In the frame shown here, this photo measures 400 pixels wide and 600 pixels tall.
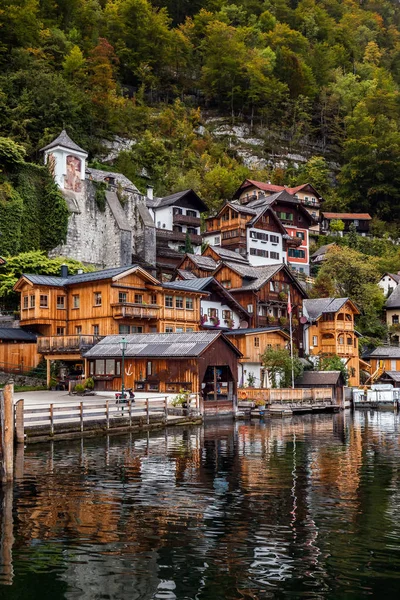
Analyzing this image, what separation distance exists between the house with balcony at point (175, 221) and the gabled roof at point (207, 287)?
2121cm

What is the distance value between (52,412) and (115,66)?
10082 cm

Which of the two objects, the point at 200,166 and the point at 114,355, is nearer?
the point at 114,355

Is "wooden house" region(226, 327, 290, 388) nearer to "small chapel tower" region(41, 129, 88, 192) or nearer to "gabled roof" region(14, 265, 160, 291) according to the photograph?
"gabled roof" region(14, 265, 160, 291)

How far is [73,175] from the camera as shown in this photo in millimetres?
72375

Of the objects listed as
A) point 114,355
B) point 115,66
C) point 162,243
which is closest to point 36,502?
point 114,355

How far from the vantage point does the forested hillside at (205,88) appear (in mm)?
88875

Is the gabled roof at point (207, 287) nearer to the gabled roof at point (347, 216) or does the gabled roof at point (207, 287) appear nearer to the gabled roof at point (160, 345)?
the gabled roof at point (160, 345)

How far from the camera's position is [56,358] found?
2055 inches

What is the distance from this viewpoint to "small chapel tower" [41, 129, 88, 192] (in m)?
71.2

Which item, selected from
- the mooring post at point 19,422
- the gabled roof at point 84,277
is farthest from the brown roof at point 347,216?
the mooring post at point 19,422

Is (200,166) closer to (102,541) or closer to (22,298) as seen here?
(22,298)

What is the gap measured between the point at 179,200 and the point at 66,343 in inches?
1609

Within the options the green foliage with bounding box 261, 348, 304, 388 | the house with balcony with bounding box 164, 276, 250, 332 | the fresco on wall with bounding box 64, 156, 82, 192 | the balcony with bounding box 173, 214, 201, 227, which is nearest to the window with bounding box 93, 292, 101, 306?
the house with balcony with bounding box 164, 276, 250, 332

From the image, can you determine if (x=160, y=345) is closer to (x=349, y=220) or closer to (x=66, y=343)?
(x=66, y=343)
